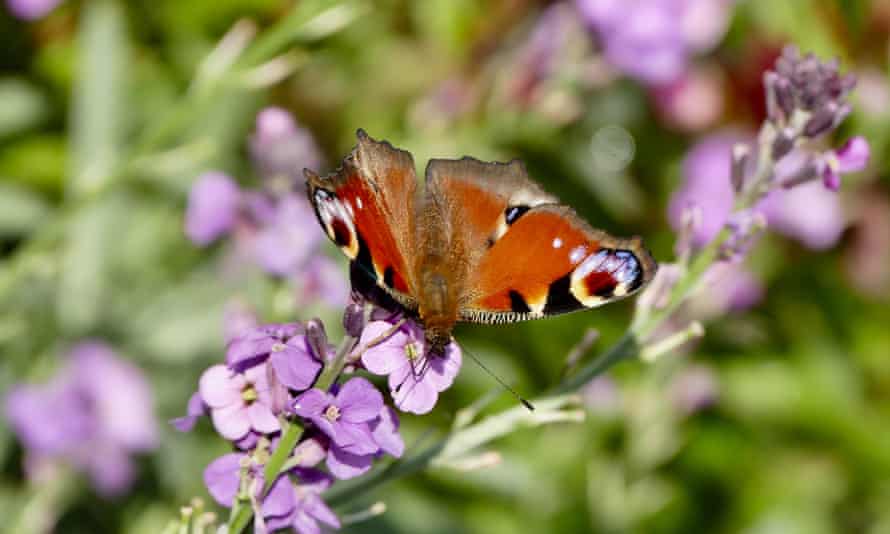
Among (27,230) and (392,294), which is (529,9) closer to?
(27,230)

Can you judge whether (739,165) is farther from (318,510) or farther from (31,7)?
(31,7)

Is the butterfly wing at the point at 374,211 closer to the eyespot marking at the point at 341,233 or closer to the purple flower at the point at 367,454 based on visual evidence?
the eyespot marking at the point at 341,233

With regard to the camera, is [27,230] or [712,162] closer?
[27,230]

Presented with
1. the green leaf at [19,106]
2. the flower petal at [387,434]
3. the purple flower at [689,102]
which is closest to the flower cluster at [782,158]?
the flower petal at [387,434]

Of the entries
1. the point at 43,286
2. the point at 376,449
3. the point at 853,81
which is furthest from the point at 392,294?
the point at 43,286

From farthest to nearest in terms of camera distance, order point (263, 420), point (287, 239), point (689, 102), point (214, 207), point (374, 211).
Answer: point (689, 102) < point (214, 207) < point (287, 239) < point (374, 211) < point (263, 420)

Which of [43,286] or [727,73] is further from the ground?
[43,286]

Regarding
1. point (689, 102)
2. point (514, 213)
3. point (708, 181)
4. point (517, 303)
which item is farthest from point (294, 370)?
point (689, 102)

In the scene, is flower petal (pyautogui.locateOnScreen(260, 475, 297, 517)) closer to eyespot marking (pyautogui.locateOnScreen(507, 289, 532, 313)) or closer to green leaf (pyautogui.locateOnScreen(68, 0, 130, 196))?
eyespot marking (pyautogui.locateOnScreen(507, 289, 532, 313))
